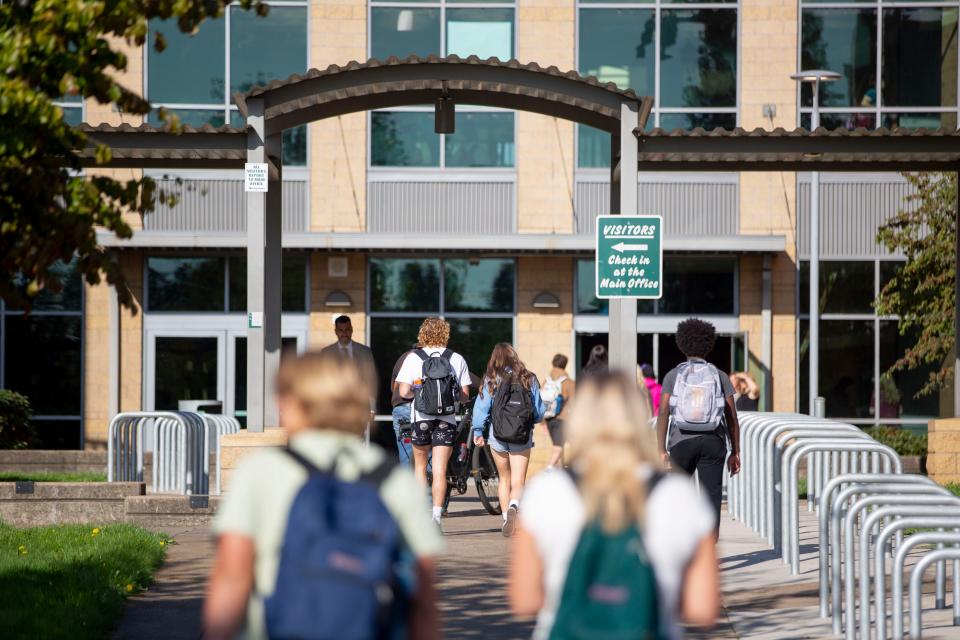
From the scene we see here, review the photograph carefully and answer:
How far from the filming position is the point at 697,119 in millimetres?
23922

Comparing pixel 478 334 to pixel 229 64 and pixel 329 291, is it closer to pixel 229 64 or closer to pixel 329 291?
pixel 329 291

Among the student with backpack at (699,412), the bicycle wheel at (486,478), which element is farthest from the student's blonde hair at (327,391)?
the bicycle wheel at (486,478)

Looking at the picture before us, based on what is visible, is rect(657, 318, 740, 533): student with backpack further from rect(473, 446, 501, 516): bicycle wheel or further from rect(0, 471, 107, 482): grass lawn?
rect(0, 471, 107, 482): grass lawn

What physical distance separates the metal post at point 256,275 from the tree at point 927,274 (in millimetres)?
12219

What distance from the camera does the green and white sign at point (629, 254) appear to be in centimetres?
1163

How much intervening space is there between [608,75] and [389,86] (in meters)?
11.7

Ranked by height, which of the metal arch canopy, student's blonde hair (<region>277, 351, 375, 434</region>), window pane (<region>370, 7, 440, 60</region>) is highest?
window pane (<region>370, 7, 440, 60</region>)

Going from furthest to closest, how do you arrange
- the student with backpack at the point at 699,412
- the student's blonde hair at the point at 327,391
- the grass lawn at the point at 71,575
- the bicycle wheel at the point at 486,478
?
the bicycle wheel at the point at 486,478 → the student with backpack at the point at 699,412 → the grass lawn at the point at 71,575 → the student's blonde hair at the point at 327,391

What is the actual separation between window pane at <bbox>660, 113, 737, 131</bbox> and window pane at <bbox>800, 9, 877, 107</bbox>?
4.14 ft

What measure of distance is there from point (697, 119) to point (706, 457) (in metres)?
15.0

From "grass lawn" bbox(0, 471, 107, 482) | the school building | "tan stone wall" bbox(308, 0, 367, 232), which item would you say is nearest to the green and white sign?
"grass lawn" bbox(0, 471, 107, 482)

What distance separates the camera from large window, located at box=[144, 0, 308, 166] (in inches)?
938

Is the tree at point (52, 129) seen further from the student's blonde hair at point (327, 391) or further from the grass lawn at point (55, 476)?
the grass lawn at point (55, 476)

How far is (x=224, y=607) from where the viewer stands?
3.72m
